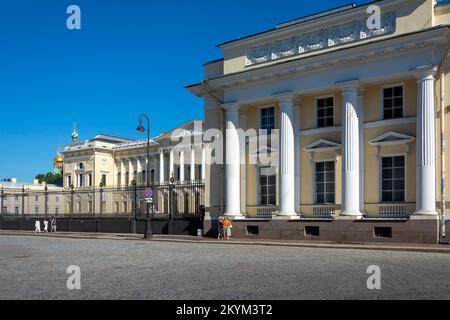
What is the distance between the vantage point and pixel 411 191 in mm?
24156

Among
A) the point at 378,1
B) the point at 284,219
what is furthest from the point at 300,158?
the point at 378,1

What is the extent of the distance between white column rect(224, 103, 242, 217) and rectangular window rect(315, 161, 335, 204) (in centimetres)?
471

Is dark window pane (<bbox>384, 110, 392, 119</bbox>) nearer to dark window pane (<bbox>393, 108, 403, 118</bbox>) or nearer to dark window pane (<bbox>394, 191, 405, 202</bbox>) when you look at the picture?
dark window pane (<bbox>393, 108, 403, 118</bbox>)

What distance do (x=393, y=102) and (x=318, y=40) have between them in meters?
4.83

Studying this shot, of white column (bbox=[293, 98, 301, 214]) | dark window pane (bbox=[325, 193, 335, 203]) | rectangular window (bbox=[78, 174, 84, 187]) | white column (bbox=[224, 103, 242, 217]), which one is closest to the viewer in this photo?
dark window pane (bbox=[325, 193, 335, 203])

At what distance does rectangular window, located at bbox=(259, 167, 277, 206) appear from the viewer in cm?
2962

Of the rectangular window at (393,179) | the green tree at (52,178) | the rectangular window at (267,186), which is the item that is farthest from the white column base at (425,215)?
the green tree at (52,178)

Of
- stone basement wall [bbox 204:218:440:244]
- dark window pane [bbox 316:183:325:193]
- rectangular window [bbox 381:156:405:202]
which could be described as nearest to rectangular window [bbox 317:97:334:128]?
dark window pane [bbox 316:183:325:193]

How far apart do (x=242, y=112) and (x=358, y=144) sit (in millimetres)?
7766

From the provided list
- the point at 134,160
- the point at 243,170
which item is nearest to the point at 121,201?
the point at 134,160

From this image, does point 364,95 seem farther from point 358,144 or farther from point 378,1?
point 378,1

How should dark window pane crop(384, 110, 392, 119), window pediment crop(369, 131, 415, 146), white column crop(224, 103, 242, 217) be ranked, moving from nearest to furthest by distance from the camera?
window pediment crop(369, 131, 415, 146), dark window pane crop(384, 110, 392, 119), white column crop(224, 103, 242, 217)

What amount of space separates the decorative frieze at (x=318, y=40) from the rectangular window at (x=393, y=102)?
2.67 m

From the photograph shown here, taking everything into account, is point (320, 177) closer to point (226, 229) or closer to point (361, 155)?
point (361, 155)
